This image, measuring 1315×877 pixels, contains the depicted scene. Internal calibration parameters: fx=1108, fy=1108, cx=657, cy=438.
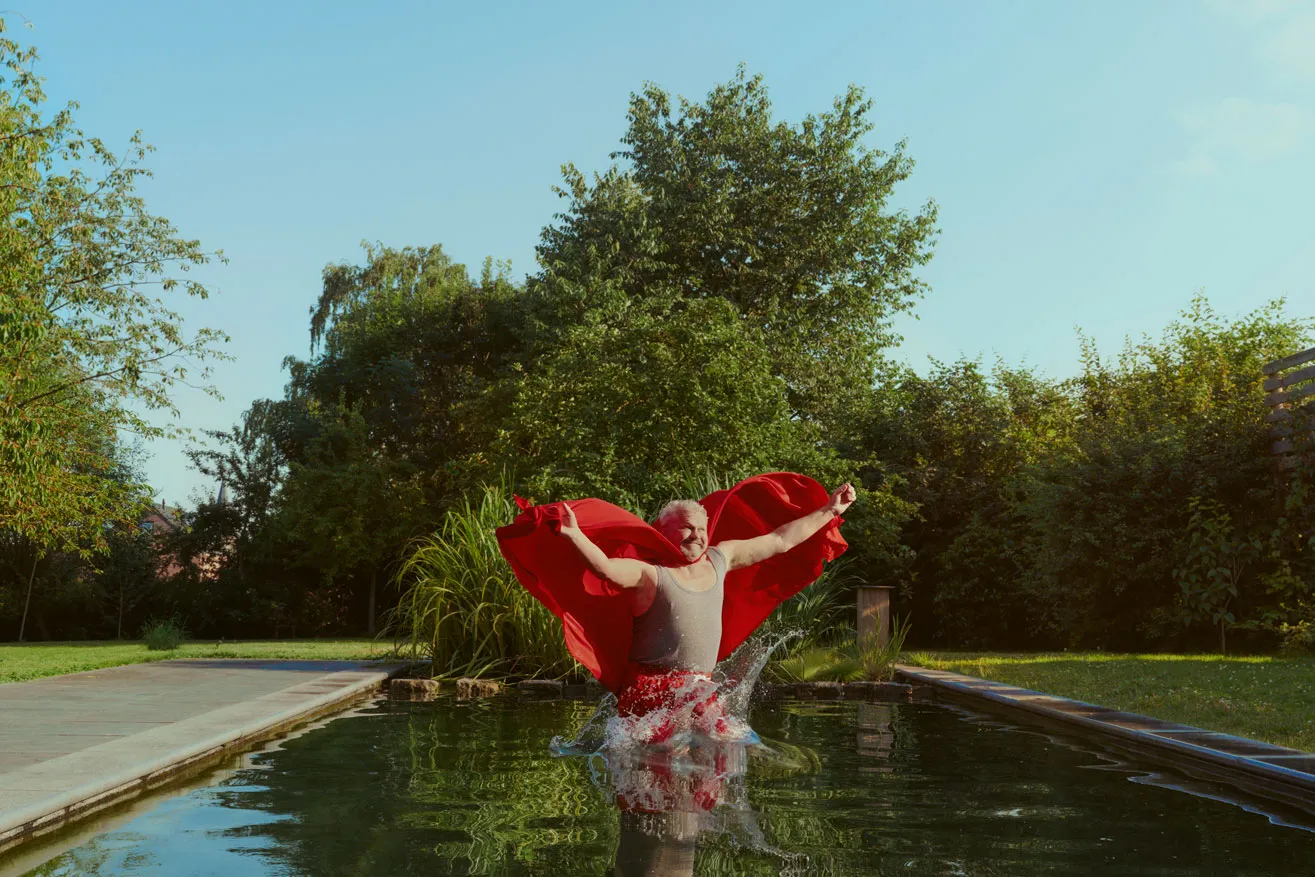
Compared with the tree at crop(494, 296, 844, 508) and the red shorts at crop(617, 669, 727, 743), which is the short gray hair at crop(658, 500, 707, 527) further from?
the tree at crop(494, 296, 844, 508)

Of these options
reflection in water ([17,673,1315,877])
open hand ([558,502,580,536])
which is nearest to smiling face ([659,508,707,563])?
open hand ([558,502,580,536])

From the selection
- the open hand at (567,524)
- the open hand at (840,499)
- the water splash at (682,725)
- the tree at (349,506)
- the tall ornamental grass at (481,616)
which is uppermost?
the tree at (349,506)

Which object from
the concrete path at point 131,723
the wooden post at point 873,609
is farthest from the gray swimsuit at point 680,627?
the wooden post at point 873,609

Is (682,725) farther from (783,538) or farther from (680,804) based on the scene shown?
(783,538)

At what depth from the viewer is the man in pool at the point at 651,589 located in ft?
18.7

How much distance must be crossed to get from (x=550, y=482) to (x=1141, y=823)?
1024cm

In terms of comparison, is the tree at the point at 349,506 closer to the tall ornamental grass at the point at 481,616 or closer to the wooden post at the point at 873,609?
the tall ornamental grass at the point at 481,616

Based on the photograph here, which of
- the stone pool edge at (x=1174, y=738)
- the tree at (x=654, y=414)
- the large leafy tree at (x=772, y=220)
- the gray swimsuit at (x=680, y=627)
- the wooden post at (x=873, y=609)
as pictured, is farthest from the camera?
the large leafy tree at (x=772, y=220)

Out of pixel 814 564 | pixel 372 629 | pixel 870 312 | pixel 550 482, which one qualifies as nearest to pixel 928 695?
pixel 814 564

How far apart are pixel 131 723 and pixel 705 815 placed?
434 centimetres

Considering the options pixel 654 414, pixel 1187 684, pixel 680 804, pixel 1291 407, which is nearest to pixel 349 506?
pixel 654 414

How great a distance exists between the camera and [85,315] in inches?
640

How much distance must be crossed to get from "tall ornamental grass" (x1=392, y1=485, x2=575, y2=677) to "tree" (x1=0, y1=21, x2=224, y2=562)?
495 centimetres

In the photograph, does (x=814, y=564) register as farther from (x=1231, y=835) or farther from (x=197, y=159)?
(x=197, y=159)
